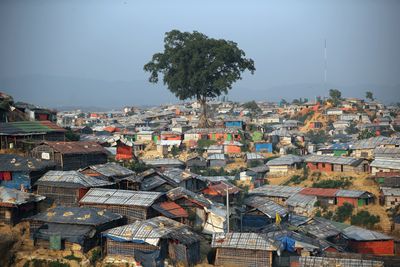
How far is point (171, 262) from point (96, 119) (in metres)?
65.2

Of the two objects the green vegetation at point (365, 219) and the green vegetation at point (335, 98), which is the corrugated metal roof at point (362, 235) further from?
the green vegetation at point (335, 98)

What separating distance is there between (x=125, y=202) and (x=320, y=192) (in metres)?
17.5

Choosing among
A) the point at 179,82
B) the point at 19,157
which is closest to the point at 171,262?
the point at 19,157

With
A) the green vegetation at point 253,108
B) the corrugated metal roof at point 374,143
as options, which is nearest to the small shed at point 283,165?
the corrugated metal roof at point 374,143

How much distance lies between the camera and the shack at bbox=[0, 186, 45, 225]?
21438mm

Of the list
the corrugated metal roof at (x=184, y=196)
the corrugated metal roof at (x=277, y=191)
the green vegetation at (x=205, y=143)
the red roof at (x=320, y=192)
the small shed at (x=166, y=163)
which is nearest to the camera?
the corrugated metal roof at (x=184, y=196)

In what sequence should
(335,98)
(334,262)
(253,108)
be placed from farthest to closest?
(253,108), (335,98), (334,262)

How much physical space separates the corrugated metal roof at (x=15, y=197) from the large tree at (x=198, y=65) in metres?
28.9

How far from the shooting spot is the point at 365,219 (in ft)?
102

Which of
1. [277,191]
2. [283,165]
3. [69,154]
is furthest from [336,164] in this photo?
[69,154]

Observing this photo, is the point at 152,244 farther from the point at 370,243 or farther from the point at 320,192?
the point at 320,192

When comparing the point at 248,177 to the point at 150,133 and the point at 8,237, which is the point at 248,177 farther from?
the point at 8,237

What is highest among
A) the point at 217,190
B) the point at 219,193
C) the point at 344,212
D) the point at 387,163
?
the point at 387,163

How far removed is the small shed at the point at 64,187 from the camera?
23297 millimetres
